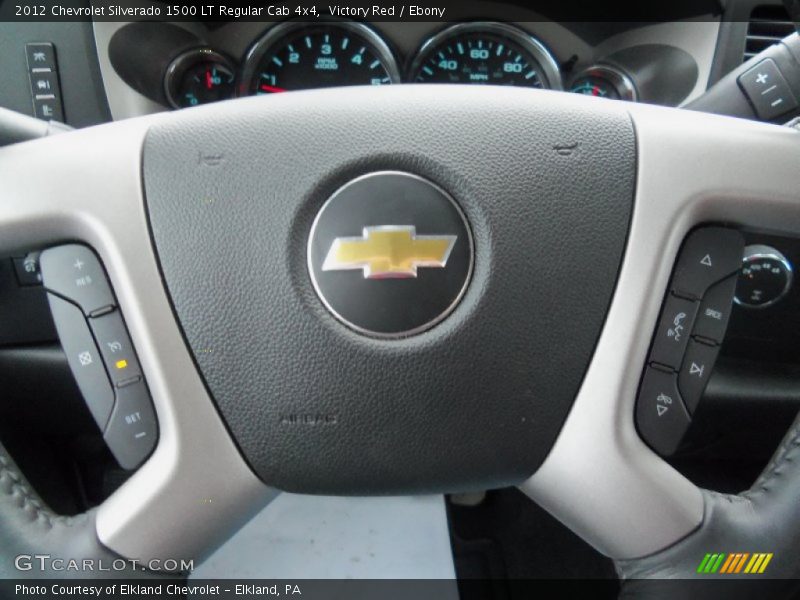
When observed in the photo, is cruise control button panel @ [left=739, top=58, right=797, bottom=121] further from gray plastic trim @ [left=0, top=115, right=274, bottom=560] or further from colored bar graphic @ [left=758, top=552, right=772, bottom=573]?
gray plastic trim @ [left=0, top=115, right=274, bottom=560]

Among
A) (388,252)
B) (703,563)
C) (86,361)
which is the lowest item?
(703,563)

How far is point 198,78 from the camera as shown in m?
1.69

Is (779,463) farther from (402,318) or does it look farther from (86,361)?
(86,361)

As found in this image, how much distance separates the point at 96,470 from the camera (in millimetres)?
1565

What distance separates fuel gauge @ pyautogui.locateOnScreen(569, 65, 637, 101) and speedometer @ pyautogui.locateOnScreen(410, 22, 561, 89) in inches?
2.6

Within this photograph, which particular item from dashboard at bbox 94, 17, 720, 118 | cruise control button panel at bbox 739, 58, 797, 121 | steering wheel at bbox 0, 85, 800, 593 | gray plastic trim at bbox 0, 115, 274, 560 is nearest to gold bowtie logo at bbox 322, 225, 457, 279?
steering wheel at bbox 0, 85, 800, 593

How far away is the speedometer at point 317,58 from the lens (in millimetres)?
1702

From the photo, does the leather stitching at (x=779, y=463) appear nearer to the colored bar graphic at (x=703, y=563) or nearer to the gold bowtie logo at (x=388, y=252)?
the colored bar graphic at (x=703, y=563)

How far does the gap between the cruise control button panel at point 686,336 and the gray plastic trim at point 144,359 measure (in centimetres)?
40

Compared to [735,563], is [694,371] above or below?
above

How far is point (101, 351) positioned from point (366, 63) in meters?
1.15

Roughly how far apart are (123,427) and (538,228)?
0.46 meters

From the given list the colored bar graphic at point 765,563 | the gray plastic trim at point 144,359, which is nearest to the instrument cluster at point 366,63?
the gray plastic trim at point 144,359

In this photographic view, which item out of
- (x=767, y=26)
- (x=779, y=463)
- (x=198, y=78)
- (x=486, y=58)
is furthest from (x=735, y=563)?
(x=198, y=78)
